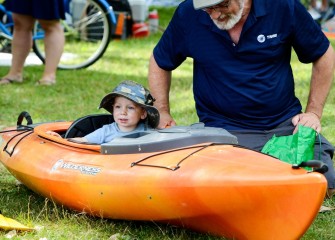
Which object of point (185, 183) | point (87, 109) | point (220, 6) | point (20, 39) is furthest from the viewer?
point (20, 39)

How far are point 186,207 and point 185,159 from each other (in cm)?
23

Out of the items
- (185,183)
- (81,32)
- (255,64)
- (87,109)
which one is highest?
(255,64)

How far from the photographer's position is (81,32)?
428 inches

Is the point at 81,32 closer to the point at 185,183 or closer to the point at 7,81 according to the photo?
the point at 7,81

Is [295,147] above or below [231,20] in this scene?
below

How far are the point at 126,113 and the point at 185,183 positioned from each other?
97cm

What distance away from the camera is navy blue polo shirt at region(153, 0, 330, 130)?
16.9 feet

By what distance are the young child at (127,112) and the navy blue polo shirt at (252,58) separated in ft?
1.19

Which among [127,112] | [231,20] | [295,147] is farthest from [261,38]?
[127,112]

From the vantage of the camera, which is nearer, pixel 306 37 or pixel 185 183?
pixel 185 183

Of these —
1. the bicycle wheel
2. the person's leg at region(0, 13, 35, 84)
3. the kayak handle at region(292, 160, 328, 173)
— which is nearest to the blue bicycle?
the bicycle wheel

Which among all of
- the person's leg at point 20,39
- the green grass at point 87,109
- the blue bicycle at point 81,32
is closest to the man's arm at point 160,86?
the green grass at point 87,109

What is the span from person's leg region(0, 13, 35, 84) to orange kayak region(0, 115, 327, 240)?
3.61 metres

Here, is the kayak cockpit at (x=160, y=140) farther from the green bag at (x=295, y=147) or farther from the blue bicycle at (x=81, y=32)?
the blue bicycle at (x=81, y=32)
